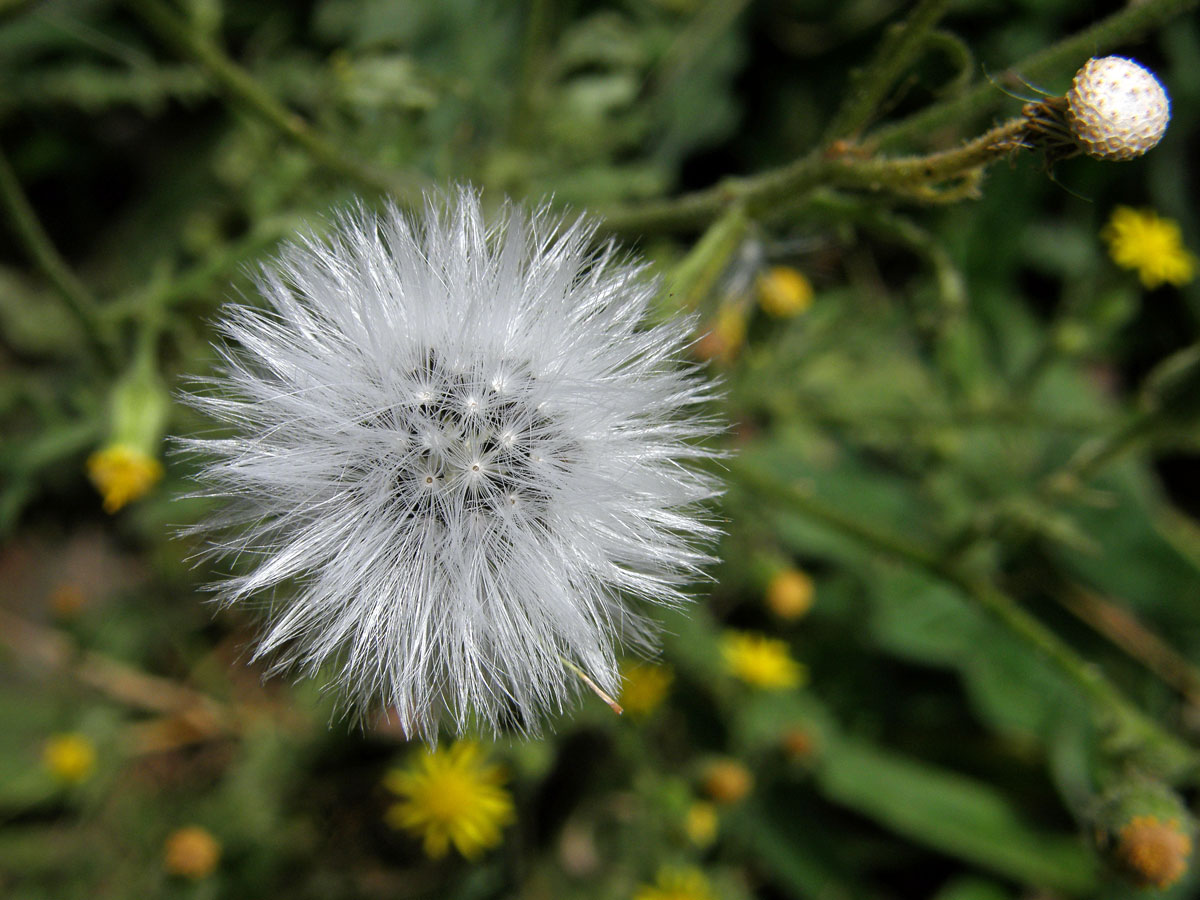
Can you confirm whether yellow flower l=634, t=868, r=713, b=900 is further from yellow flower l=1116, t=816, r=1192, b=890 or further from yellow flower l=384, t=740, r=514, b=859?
yellow flower l=1116, t=816, r=1192, b=890

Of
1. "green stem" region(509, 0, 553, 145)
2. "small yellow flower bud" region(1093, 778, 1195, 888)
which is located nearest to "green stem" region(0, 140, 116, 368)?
"green stem" region(509, 0, 553, 145)

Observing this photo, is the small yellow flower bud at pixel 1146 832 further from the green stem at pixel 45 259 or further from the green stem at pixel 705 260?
the green stem at pixel 45 259

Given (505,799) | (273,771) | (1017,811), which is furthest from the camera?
(1017,811)

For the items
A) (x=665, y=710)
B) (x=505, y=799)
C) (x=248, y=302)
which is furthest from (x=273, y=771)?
(x=248, y=302)

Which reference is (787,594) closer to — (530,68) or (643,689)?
(643,689)

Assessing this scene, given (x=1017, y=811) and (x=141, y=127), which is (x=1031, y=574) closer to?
(x=1017, y=811)

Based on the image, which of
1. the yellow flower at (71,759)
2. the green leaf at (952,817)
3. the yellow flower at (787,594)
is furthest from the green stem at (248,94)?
the green leaf at (952,817)

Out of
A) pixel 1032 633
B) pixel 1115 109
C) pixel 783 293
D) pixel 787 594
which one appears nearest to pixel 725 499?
pixel 787 594
